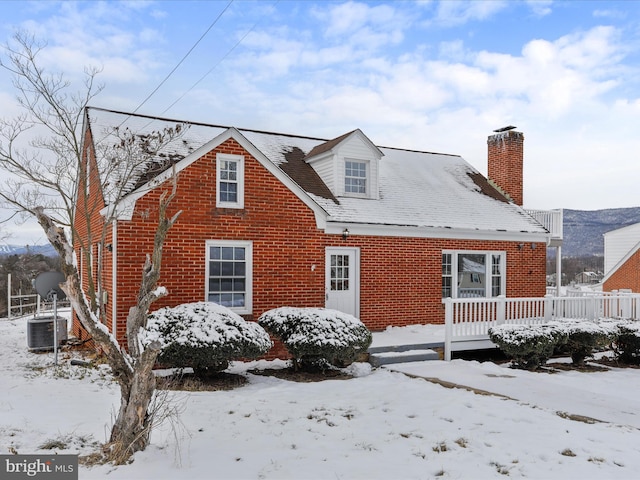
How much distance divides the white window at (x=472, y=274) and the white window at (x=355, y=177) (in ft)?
11.2

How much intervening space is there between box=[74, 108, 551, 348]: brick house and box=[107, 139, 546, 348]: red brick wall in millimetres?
30

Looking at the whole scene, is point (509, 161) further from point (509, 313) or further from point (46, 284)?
point (46, 284)

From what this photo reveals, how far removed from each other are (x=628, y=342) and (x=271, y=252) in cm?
982

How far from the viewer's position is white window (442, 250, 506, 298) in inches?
649

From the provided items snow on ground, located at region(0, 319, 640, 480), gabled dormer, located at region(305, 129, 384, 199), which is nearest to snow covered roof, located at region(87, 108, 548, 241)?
gabled dormer, located at region(305, 129, 384, 199)

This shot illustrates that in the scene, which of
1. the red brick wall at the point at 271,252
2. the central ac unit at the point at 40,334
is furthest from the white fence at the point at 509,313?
the central ac unit at the point at 40,334

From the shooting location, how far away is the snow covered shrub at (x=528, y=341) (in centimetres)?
1215

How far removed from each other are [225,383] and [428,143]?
86.5ft

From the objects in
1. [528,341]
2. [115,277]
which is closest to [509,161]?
[528,341]

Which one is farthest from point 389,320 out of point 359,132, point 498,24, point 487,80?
point 498,24

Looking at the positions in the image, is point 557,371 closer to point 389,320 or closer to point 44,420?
point 389,320

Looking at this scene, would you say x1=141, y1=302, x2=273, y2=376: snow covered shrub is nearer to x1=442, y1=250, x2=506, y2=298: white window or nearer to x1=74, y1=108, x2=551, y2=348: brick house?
x1=74, y1=108, x2=551, y2=348: brick house

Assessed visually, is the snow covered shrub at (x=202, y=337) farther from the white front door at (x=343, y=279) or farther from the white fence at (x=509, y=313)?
the white fence at (x=509, y=313)

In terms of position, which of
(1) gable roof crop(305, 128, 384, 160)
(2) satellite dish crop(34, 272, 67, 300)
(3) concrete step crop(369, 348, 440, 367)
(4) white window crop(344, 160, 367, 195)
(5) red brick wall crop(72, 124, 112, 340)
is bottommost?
(3) concrete step crop(369, 348, 440, 367)
